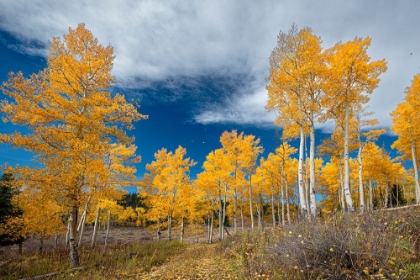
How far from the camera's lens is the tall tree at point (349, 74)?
1024cm

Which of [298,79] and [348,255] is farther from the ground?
[298,79]

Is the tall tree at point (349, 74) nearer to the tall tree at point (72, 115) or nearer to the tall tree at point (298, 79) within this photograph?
the tall tree at point (298, 79)

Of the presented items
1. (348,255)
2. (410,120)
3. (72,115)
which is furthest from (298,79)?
(410,120)

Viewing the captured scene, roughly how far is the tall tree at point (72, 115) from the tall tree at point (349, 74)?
9380 millimetres

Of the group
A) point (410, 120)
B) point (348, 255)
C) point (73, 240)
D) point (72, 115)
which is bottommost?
point (73, 240)

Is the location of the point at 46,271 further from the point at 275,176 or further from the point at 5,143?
the point at 275,176

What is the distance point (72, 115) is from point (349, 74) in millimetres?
12343

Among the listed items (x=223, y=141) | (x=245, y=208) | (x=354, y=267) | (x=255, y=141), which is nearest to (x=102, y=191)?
(x=354, y=267)

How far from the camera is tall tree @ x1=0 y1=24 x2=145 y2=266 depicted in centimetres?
730

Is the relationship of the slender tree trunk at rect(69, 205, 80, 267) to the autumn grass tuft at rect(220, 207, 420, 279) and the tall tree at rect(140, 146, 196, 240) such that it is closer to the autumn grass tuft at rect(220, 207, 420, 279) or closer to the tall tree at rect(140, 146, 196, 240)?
the autumn grass tuft at rect(220, 207, 420, 279)

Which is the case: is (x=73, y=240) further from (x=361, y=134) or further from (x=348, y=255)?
(x=361, y=134)

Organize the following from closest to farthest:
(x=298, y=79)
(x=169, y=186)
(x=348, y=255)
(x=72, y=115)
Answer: (x=348, y=255) → (x=72, y=115) → (x=298, y=79) → (x=169, y=186)

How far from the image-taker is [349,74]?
10.5m

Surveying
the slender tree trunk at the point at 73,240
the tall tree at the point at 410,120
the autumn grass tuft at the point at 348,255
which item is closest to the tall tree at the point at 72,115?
the slender tree trunk at the point at 73,240
